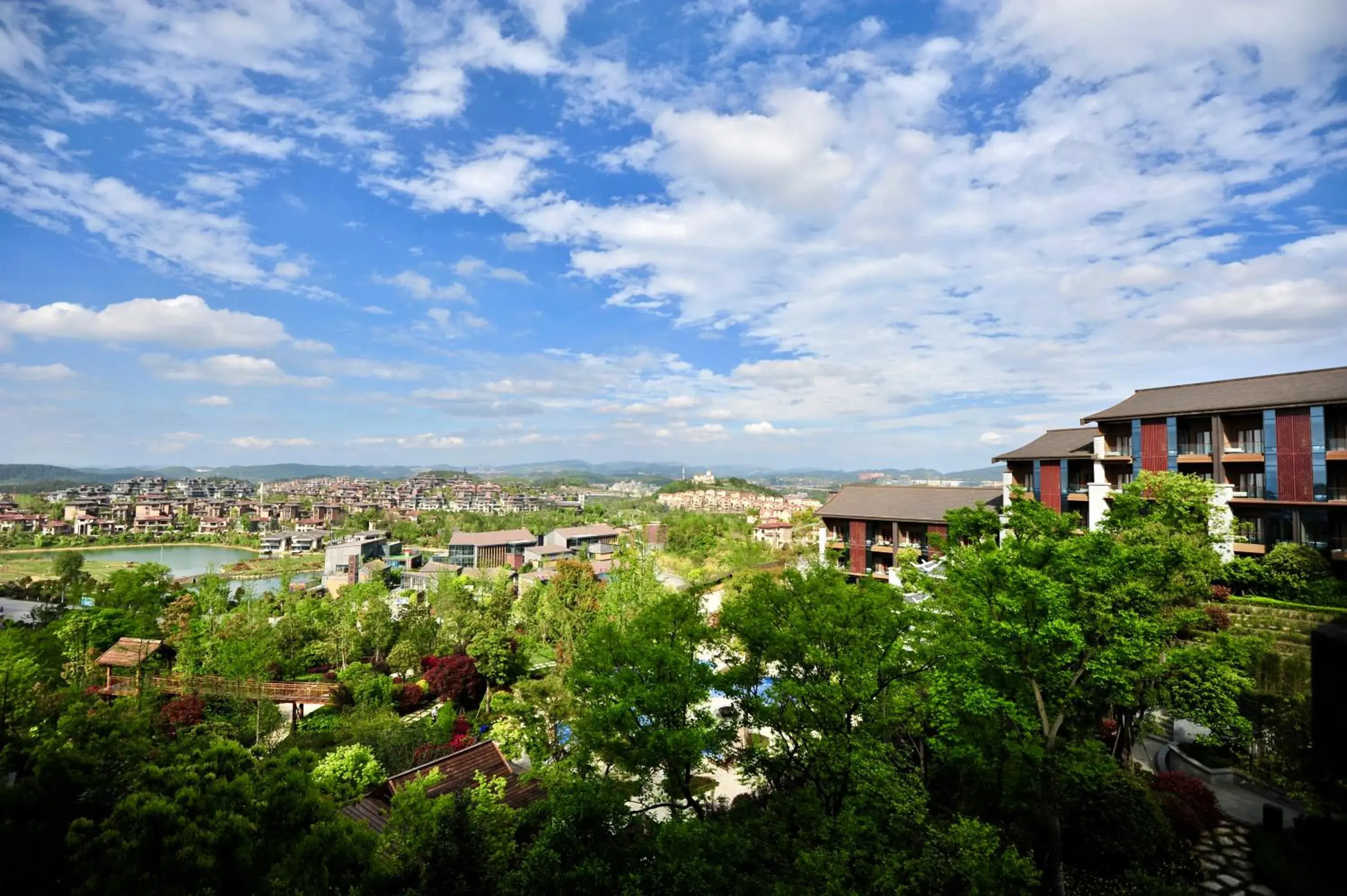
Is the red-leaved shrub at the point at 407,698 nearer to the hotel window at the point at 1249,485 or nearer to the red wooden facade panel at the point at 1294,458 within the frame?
the hotel window at the point at 1249,485

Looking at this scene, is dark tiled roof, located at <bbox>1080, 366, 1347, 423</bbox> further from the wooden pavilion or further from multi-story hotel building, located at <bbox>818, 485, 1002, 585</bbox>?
the wooden pavilion

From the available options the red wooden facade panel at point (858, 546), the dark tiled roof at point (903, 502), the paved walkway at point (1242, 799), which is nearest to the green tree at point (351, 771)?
the paved walkway at point (1242, 799)

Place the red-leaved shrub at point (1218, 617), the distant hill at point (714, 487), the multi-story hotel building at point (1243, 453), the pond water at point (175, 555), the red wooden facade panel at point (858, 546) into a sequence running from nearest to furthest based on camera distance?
the red-leaved shrub at point (1218, 617) < the multi-story hotel building at point (1243, 453) < the red wooden facade panel at point (858, 546) < the pond water at point (175, 555) < the distant hill at point (714, 487)

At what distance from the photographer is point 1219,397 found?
62.0 feet

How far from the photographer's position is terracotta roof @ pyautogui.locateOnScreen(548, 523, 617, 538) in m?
51.0

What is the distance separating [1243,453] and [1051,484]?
5.47 metres

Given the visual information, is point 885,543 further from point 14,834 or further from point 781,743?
point 14,834

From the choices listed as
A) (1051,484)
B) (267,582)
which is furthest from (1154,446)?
(267,582)

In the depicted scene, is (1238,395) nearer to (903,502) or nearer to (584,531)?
(903,502)

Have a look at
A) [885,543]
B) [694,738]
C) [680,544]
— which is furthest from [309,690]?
[680,544]

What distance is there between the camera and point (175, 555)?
64125 millimetres

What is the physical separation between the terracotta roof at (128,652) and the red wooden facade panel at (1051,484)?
29500mm

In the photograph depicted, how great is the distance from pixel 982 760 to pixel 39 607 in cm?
3417

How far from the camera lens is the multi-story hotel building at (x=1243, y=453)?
54.1 ft
